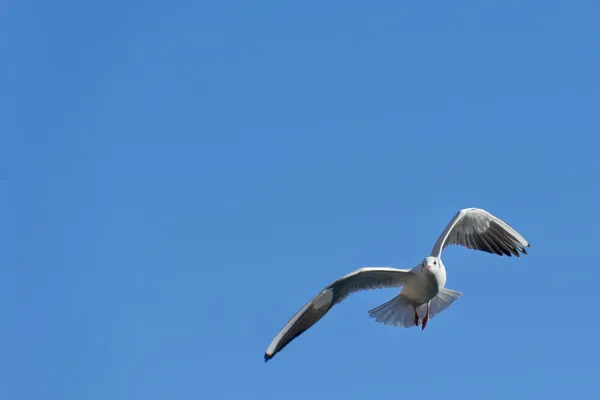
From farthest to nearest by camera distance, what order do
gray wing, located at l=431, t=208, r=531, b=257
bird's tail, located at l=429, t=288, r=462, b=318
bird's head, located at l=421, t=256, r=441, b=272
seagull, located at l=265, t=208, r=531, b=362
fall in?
→ gray wing, located at l=431, t=208, r=531, b=257 → bird's tail, located at l=429, t=288, r=462, b=318 → bird's head, located at l=421, t=256, r=441, b=272 → seagull, located at l=265, t=208, r=531, b=362

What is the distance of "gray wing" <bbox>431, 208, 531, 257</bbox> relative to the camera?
50.1ft

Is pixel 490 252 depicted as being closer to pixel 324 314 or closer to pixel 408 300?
pixel 408 300

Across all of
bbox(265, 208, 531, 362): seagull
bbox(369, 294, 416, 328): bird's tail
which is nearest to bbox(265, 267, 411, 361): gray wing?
bbox(265, 208, 531, 362): seagull

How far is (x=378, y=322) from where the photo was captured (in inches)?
579

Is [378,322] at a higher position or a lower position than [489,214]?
lower

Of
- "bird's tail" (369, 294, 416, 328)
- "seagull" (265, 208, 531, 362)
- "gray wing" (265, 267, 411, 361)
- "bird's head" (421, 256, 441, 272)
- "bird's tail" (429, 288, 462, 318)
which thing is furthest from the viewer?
"bird's tail" (429, 288, 462, 318)

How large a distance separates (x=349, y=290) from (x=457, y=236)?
8.89 ft

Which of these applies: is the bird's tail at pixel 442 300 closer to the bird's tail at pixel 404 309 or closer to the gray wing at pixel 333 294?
the bird's tail at pixel 404 309

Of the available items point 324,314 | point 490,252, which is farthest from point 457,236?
point 324,314

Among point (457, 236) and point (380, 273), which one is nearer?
point (380, 273)

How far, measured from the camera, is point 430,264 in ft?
44.7

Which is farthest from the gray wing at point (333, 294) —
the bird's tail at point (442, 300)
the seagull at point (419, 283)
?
the bird's tail at point (442, 300)

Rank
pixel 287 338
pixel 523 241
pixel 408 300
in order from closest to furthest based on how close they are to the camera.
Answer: pixel 287 338, pixel 408 300, pixel 523 241

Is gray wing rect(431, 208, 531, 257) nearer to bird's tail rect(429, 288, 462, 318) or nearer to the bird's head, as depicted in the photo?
bird's tail rect(429, 288, 462, 318)
